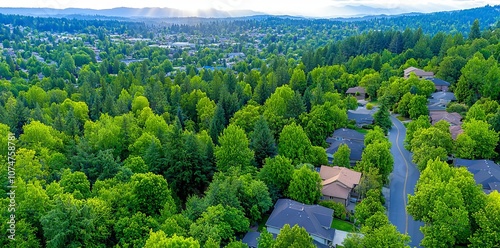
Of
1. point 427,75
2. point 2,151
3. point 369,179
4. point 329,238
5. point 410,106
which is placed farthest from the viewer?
point 427,75

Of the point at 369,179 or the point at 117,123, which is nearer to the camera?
the point at 369,179

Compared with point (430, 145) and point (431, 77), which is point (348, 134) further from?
point (431, 77)

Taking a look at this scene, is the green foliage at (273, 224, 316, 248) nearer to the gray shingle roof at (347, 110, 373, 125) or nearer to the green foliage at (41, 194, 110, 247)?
the green foliage at (41, 194, 110, 247)

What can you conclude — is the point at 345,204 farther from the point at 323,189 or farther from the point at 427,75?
the point at 427,75

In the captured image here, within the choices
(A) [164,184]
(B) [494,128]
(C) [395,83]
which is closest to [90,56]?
(C) [395,83]

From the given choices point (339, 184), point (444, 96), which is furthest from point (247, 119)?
point (444, 96)

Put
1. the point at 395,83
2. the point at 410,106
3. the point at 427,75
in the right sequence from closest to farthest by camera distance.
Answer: the point at 410,106
the point at 395,83
the point at 427,75

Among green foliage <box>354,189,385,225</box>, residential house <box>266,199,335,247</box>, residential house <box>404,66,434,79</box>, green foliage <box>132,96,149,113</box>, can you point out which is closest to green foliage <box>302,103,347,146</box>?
residential house <box>266,199,335,247</box>
